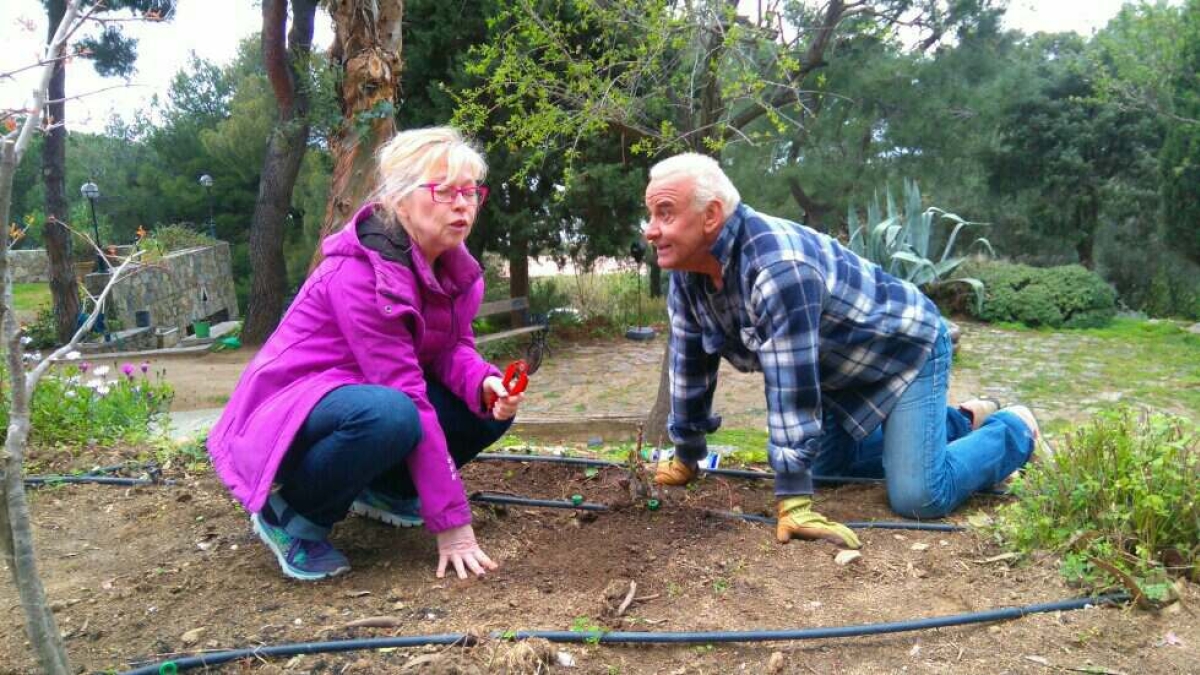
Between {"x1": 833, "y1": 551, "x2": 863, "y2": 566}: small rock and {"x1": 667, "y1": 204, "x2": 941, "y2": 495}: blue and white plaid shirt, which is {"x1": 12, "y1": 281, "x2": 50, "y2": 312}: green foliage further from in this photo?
{"x1": 833, "y1": 551, "x2": 863, "y2": 566}: small rock

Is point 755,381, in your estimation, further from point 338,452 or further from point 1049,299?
point 338,452

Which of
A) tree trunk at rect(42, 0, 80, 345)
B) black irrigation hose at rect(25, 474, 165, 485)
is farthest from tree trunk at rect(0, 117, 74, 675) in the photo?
tree trunk at rect(42, 0, 80, 345)

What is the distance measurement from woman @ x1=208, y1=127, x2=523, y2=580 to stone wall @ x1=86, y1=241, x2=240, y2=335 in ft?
43.5

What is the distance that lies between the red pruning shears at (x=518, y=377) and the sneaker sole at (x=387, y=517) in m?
0.57

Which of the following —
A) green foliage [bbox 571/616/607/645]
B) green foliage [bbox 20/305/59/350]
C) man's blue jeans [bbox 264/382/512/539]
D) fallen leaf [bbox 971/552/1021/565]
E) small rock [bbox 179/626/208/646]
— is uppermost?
man's blue jeans [bbox 264/382/512/539]

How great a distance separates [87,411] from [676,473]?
109 inches

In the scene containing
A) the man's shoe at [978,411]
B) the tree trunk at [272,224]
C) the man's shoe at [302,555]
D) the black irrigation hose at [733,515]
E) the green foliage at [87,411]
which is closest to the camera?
the man's shoe at [302,555]

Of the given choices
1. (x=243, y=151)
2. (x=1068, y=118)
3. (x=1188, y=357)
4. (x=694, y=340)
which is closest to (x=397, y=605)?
(x=694, y=340)

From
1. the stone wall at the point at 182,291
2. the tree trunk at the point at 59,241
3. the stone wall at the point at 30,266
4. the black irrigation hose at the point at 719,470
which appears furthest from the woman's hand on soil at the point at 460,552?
the stone wall at the point at 30,266

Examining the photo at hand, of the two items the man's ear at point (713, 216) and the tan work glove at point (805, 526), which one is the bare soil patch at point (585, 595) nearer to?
the tan work glove at point (805, 526)

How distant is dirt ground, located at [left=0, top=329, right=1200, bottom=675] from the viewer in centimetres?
195

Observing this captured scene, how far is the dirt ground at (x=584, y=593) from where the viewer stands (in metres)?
1.95

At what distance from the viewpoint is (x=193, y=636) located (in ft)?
6.67

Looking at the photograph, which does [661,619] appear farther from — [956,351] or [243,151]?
[243,151]
